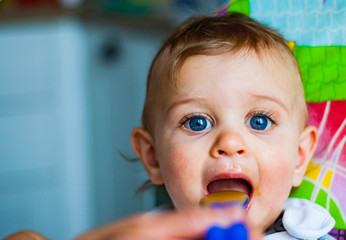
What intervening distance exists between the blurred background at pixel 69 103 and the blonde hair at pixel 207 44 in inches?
48.4

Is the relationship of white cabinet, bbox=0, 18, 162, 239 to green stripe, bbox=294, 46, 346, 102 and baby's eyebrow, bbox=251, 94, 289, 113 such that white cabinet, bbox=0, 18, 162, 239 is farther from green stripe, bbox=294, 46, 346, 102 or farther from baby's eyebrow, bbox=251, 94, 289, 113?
baby's eyebrow, bbox=251, 94, 289, 113

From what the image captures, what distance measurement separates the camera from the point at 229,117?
2.95 ft

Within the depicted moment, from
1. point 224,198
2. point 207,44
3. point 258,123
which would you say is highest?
point 207,44

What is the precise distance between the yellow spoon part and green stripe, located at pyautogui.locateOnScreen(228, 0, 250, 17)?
47 cm

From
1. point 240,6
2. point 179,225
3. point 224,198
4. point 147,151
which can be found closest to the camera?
point 179,225

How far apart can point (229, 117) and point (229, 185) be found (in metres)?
0.11

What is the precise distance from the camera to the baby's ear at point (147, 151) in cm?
105

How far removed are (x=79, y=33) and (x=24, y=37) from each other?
8.7 inches

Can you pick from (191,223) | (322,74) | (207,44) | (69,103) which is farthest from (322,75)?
(69,103)

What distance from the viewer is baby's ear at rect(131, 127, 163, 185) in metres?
1.05

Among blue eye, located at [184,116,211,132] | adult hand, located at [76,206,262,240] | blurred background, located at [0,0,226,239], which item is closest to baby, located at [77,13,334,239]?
blue eye, located at [184,116,211,132]

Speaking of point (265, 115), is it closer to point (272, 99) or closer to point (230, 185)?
point (272, 99)

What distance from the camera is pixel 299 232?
907 millimetres

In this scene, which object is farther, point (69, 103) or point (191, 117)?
point (69, 103)
